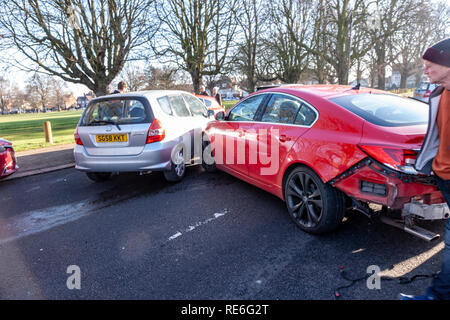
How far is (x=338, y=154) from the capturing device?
2.72 m

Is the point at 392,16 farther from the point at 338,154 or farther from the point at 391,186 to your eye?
the point at 391,186

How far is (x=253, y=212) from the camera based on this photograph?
385cm

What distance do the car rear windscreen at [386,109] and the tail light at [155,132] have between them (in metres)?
2.76

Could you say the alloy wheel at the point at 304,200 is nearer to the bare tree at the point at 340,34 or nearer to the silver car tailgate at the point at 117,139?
the silver car tailgate at the point at 117,139

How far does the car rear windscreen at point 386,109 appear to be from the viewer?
108 inches

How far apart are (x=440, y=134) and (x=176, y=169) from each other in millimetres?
4007

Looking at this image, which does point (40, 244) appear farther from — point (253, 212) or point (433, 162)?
point (433, 162)

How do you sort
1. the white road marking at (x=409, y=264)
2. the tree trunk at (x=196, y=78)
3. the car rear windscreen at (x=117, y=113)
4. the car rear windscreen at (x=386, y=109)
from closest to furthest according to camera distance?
the white road marking at (x=409, y=264) → the car rear windscreen at (x=386, y=109) → the car rear windscreen at (x=117, y=113) → the tree trunk at (x=196, y=78)

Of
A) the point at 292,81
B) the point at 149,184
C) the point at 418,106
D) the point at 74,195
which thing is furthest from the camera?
the point at 292,81

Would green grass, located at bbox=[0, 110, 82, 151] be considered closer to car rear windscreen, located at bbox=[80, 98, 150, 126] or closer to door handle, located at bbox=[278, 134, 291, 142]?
car rear windscreen, located at bbox=[80, 98, 150, 126]

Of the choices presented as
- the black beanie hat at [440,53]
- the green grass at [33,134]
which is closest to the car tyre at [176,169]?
the black beanie hat at [440,53]

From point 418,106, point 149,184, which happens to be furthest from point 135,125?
point 418,106

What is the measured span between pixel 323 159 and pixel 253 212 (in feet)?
4.44

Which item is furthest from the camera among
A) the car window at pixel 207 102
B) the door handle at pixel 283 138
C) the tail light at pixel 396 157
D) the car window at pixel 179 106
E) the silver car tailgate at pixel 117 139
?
the car window at pixel 207 102
